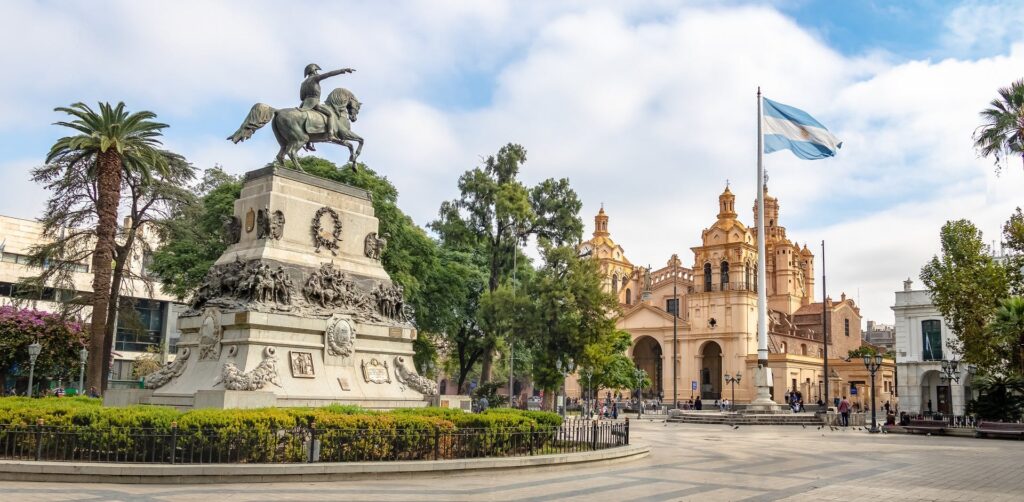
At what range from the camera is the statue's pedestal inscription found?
17047 millimetres

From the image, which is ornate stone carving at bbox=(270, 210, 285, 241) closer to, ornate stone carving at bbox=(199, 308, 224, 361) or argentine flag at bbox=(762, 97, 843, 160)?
ornate stone carving at bbox=(199, 308, 224, 361)

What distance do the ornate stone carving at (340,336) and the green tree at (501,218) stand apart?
25034 mm

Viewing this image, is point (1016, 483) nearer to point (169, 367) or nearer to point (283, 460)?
point (283, 460)

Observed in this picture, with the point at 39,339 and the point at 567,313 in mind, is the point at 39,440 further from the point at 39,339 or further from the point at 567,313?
the point at 39,339

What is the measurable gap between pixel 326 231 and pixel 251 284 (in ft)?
9.41

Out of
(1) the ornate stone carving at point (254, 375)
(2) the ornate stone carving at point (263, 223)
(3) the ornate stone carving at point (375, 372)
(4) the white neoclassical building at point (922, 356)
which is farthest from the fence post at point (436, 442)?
(4) the white neoclassical building at point (922, 356)

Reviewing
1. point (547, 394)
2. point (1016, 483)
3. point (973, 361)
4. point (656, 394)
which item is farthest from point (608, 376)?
point (1016, 483)

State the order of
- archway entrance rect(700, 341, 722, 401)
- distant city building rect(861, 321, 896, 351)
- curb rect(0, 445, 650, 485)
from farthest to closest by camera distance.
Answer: distant city building rect(861, 321, 896, 351) → archway entrance rect(700, 341, 722, 401) → curb rect(0, 445, 650, 485)

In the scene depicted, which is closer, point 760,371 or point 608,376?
point 760,371

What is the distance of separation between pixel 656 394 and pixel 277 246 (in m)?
65.5

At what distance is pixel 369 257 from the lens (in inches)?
825

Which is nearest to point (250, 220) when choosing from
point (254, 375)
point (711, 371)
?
point (254, 375)

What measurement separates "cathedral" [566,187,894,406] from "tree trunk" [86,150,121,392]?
1762 inches

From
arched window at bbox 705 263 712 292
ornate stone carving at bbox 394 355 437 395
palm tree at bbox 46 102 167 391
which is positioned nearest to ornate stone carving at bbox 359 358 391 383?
ornate stone carving at bbox 394 355 437 395
